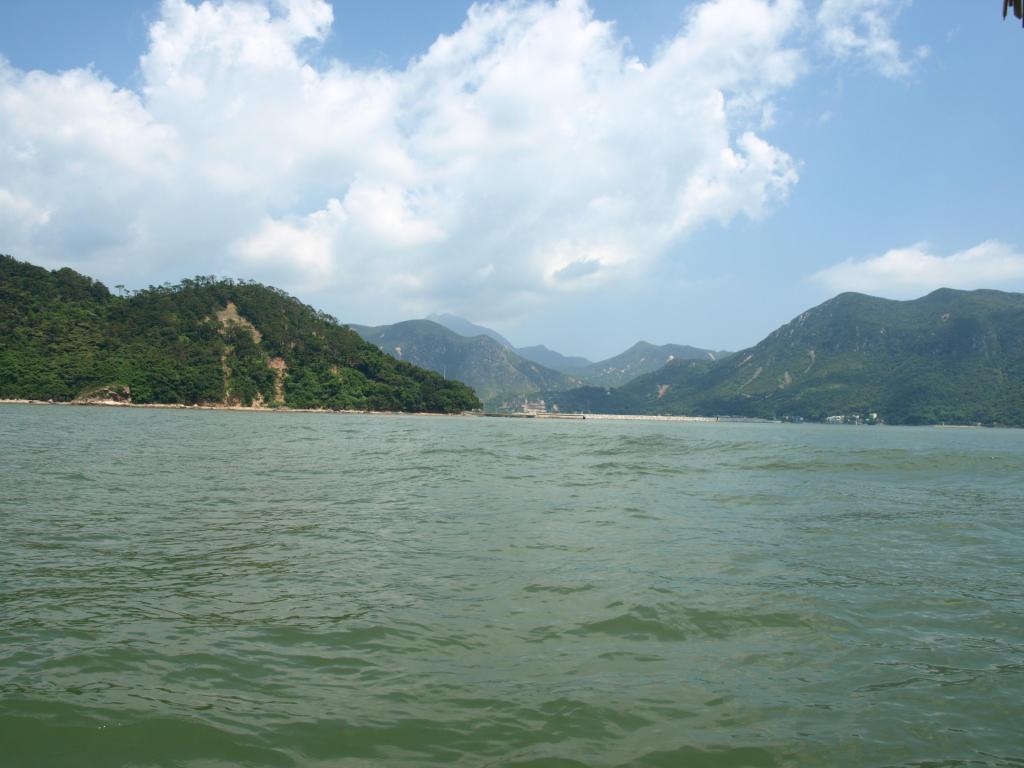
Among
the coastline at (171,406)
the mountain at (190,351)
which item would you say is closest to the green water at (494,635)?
the coastline at (171,406)

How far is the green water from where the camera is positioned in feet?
16.2

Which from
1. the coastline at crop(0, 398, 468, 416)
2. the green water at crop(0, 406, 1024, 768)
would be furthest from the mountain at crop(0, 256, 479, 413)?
the green water at crop(0, 406, 1024, 768)

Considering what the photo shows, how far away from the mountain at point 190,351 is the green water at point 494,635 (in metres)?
131

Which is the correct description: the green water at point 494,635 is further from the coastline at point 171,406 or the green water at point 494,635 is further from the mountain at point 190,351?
the mountain at point 190,351

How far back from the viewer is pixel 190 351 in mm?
149750

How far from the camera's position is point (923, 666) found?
6715 mm

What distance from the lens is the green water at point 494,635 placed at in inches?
194

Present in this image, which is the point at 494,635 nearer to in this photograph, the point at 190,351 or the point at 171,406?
the point at 171,406

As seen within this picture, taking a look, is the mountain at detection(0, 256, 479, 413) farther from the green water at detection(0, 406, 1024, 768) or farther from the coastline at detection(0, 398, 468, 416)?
the green water at detection(0, 406, 1024, 768)

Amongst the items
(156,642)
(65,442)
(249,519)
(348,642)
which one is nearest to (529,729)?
(348,642)

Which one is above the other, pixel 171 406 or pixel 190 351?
pixel 190 351

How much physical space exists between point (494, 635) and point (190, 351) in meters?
164

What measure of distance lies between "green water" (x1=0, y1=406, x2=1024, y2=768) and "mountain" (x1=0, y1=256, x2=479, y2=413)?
428ft

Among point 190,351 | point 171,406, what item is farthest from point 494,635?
point 190,351
